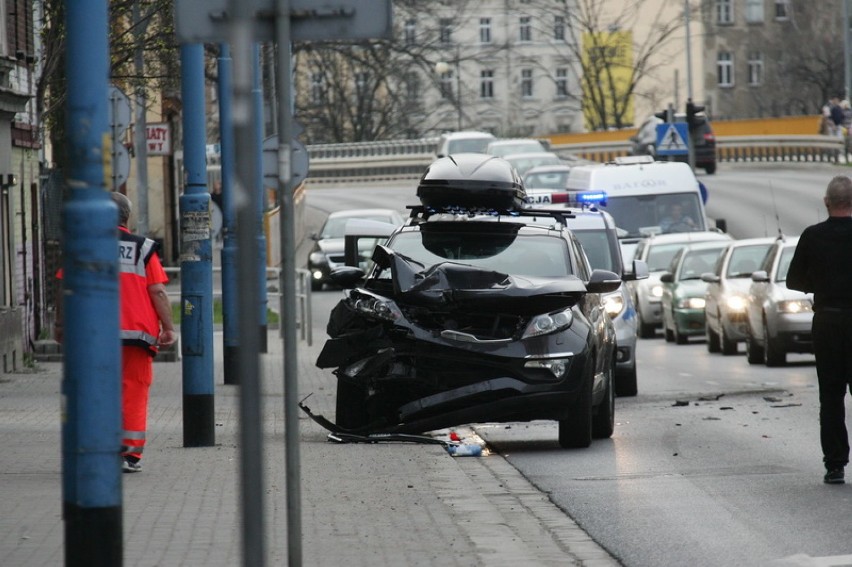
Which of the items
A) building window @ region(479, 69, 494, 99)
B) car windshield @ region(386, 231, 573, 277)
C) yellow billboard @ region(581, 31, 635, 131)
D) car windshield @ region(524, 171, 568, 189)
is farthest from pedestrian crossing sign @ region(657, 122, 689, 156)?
building window @ region(479, 69, 494, 99)

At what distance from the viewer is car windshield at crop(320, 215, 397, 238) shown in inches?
1607

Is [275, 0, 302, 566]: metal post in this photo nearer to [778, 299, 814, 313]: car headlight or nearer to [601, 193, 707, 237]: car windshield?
[778, 299, 814, 313]: car headlight

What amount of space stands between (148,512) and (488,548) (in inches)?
78.2

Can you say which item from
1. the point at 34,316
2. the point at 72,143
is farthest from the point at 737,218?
the point at 72,143

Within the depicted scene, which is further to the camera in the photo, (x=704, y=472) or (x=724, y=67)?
(x=724, y=67)

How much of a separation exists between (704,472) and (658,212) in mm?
21906

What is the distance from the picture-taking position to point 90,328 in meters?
5.75

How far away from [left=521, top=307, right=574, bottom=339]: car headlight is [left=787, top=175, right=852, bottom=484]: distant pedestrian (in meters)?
2.21

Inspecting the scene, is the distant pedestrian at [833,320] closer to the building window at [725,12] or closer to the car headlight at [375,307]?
the car headlight at [375,307]

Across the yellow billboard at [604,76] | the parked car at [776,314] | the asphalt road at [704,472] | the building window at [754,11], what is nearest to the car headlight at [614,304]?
the asphalt road at [704,472]

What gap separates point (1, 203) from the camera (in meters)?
21.8

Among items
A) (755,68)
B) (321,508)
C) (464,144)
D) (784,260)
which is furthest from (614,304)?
(755,68)

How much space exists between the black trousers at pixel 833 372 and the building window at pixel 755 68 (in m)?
91.2

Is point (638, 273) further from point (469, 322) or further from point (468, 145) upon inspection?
point (468, 145)
